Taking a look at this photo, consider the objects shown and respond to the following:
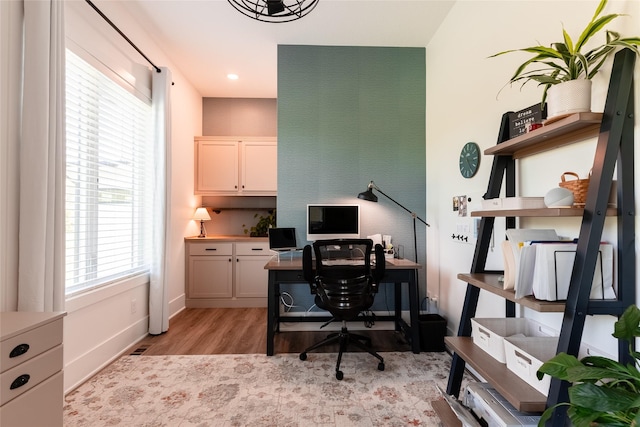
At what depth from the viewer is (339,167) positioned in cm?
325

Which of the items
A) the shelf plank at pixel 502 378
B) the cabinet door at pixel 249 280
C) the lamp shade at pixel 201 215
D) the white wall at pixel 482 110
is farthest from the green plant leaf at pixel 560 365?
the lamp shade at pixel 201 215

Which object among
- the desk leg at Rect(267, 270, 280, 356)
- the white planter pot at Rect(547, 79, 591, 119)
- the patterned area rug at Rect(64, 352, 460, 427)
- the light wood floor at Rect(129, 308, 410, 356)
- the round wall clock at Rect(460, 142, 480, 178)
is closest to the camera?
the white planter pot at Rect(547, 79, 591, 119)

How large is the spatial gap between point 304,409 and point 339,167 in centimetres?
224

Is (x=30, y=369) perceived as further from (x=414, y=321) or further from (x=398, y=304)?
(x=398, y=304)

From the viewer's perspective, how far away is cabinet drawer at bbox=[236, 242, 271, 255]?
13.1ft

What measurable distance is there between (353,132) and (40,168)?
2.58 meters

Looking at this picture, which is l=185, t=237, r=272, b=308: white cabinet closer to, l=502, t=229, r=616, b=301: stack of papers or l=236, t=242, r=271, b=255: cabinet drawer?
l=236, t=242, r=271, b=255: cabinet drawer

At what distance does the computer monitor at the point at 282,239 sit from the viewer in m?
3.03

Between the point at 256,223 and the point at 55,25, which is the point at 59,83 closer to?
the point at 55,25

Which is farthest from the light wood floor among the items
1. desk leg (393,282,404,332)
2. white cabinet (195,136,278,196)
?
white cabinet (195,136,278,196)

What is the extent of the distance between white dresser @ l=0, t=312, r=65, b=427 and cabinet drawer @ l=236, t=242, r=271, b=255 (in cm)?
254

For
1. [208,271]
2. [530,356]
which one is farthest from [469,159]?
[208,271]

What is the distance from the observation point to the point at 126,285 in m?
2.64

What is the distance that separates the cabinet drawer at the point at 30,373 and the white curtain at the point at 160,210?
1574mm
